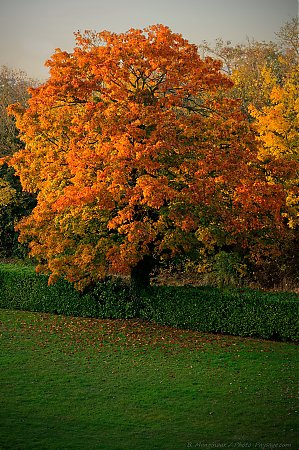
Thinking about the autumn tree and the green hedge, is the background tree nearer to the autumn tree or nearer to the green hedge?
the green hedge

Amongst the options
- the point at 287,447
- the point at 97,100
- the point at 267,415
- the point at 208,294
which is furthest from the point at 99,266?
the point at 287,447

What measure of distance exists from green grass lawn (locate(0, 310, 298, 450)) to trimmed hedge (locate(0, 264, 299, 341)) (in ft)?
1.61

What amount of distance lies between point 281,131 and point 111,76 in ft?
26.6

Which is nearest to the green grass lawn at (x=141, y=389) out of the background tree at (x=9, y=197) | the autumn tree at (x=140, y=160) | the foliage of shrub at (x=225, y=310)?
the foliage of shrub at (x=225, y=310)

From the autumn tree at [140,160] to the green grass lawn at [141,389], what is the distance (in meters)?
2.61

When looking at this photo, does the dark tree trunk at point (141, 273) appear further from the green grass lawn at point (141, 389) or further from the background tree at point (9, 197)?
the background tree at point (9, 197)

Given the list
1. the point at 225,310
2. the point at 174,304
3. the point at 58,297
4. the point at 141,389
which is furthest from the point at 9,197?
the point at 141,389

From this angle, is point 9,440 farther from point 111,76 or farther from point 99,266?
point 111,76

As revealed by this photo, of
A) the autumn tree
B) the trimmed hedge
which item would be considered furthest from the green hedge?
the autumn tree

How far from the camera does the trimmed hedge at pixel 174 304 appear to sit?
18.0m

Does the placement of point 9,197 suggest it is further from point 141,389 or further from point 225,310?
point 141,389

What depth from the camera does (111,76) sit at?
18781 mm

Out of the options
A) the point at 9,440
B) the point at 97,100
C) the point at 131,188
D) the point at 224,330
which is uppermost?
the point at 97,100

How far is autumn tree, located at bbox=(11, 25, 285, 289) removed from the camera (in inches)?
702
